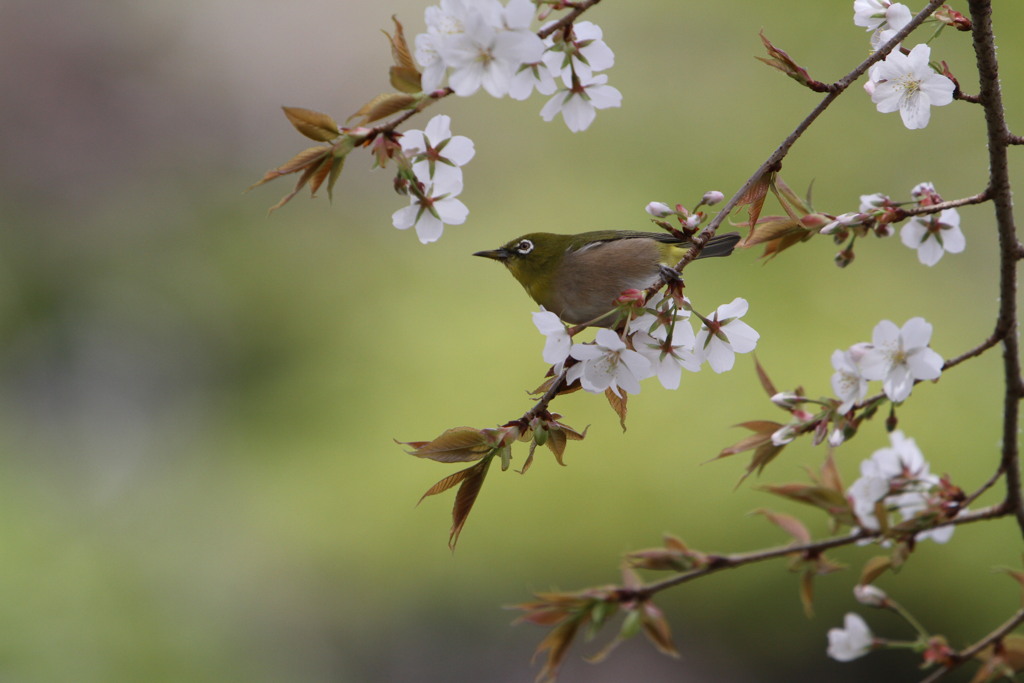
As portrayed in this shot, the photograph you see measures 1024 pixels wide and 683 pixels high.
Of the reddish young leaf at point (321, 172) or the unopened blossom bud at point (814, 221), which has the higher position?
the reddish young leaf at point (321, 172)

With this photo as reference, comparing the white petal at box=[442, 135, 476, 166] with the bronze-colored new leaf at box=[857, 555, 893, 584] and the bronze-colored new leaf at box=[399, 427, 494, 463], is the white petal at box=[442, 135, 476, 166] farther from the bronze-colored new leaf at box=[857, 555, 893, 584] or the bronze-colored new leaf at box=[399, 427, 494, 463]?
the bronze-colored new leaf at box=[857, 555, 893, 584]

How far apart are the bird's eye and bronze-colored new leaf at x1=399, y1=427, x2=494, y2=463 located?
685 millimetres

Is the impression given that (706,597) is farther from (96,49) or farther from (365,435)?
(96,49)

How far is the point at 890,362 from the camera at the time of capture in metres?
0.91

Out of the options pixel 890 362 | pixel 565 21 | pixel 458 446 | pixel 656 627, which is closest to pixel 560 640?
pixel 656 627

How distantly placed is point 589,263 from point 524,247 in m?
0.12

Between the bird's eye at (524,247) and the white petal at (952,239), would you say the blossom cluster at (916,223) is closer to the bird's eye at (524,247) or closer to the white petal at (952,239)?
the white petal at (952,239)

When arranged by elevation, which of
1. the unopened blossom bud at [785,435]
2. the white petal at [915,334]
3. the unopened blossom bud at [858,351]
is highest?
the white petal at [915,334]

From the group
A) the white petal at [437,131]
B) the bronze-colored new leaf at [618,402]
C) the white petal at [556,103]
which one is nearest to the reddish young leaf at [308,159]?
the white petal at [437,131]

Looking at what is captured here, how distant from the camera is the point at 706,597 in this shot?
268 cm

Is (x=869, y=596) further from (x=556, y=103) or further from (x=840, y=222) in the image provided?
(x=556, y=103)

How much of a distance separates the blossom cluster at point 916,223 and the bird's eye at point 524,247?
55 centimetres

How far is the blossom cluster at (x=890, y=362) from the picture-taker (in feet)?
2.90

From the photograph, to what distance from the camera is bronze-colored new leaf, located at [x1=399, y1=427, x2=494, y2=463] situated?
80 centimetres
